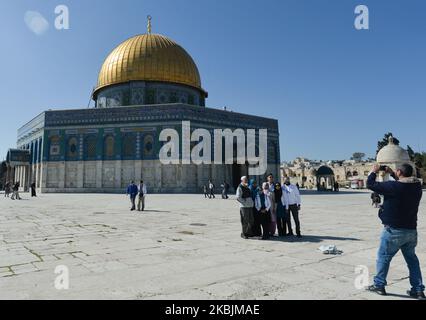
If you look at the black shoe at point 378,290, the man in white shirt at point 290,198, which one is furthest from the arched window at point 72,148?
the black shoe at point 378,290

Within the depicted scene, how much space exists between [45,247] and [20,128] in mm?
44644

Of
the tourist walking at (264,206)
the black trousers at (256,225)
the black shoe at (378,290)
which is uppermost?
the tourist walking at (264,206)

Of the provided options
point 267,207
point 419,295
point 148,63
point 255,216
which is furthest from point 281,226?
point 148,63

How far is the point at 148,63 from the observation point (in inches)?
1410

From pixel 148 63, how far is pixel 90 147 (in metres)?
10.8

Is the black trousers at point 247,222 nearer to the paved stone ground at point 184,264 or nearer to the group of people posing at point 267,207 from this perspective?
the group of people posing at point 267,207

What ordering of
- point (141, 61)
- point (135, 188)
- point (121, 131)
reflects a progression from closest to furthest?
point (135, 188) < point (121, 131) < point (141, 61)

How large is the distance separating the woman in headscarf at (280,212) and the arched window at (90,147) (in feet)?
96.2

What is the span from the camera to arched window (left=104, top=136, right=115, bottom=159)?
33.5 meters

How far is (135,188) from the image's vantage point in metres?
14.5

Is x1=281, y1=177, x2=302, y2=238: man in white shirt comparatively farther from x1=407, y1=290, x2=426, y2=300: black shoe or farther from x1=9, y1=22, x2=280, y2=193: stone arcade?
x1=9, y1=22, x2=280, y2=193: stone arcade

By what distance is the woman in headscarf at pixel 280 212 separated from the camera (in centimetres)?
766

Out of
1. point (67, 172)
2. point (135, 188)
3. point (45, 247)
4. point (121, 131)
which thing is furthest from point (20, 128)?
point (45, 247)
